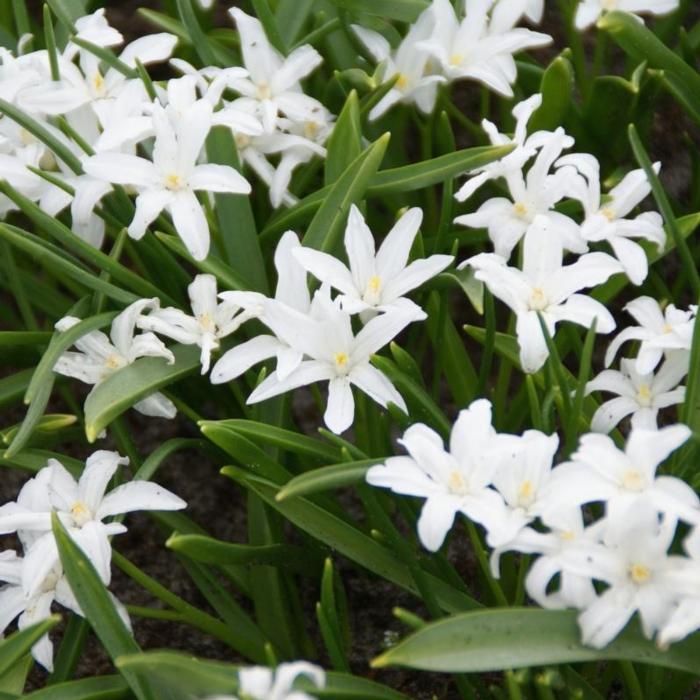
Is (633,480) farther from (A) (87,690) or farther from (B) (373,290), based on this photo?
(A) (87,690)

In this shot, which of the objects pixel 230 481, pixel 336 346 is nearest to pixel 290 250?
pixel 336 346

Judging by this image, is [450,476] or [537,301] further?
[537,301]

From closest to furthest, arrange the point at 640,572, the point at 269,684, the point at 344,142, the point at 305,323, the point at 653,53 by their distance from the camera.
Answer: the point at 269,684 < the point at 640,572 < the point at 305,323 < the point at 344,142 < the point at 653,53

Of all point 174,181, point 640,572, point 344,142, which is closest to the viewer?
point 640,572

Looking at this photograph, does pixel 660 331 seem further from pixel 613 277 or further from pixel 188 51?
pixel 188 51

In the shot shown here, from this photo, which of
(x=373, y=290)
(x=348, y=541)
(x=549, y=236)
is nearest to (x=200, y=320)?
(x=373, y=290)

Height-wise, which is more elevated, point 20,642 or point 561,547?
point 561,547

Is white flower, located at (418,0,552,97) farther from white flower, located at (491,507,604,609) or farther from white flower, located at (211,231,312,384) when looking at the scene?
white flower, located at (491,507,604,609)
